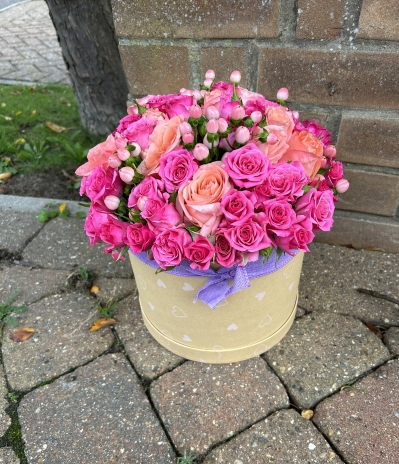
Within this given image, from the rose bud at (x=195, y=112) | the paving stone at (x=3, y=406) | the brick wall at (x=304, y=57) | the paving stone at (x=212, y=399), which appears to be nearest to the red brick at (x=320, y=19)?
the brick wall at (x=304, y=57)

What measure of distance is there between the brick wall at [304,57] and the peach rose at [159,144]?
559 millimetres

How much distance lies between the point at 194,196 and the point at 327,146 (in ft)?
1.75

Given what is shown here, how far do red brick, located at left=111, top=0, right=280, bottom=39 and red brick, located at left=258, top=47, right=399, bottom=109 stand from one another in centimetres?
10

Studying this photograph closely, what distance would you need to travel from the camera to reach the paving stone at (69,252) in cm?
185

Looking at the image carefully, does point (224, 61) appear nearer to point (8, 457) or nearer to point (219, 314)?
point (219, 314)

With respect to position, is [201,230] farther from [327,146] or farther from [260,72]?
[260,72]

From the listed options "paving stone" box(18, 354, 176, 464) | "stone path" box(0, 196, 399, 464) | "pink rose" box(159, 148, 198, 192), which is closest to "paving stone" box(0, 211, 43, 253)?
"stone path" box(0, 196, 399, 464)

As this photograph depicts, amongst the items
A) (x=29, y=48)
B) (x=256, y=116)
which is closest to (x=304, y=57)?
(x=256, y=116)

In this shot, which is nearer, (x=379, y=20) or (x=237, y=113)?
(x=237, y=113)

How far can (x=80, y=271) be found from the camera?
1779 millimetres

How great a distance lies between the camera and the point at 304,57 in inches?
58.1

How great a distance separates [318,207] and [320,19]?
0.69 metres

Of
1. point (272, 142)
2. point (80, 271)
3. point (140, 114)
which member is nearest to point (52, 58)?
point (80, 271)

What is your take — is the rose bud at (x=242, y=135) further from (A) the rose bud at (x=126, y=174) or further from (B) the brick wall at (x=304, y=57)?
(B) the brick wall at (x=304, y=57)
